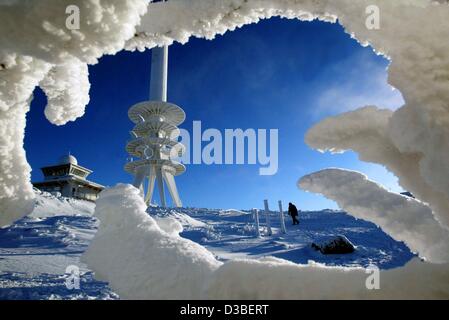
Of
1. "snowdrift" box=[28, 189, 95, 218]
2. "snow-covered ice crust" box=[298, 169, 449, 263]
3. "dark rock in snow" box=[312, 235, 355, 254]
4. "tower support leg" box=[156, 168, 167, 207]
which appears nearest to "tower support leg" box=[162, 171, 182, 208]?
"tower support leg" box=[156, 168, 167, 207]

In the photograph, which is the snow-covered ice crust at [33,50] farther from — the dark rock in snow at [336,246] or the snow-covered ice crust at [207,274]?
the dark rock in snow at [336,246]

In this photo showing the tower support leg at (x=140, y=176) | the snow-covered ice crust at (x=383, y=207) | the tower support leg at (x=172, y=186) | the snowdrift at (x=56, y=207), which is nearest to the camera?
the snow-covered ice crust at (x=383, y=207)

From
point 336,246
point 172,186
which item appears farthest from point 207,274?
point 172,186

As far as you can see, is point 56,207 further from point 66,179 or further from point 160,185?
point 66,179

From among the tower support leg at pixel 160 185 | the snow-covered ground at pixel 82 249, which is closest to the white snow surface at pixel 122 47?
the snow-covered ground at pixel 82 249

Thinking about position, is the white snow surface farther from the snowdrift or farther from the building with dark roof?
the building with dark roof

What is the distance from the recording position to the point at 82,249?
812 cm

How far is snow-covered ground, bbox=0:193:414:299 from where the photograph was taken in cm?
498

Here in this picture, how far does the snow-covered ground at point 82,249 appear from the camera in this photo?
16.3 feet

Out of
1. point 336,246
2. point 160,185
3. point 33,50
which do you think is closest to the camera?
point 33,50

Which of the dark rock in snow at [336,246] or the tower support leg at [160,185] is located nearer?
the dark rock in snow at [336,246]

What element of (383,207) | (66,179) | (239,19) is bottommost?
(383,207)

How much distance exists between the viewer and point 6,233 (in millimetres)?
9156
